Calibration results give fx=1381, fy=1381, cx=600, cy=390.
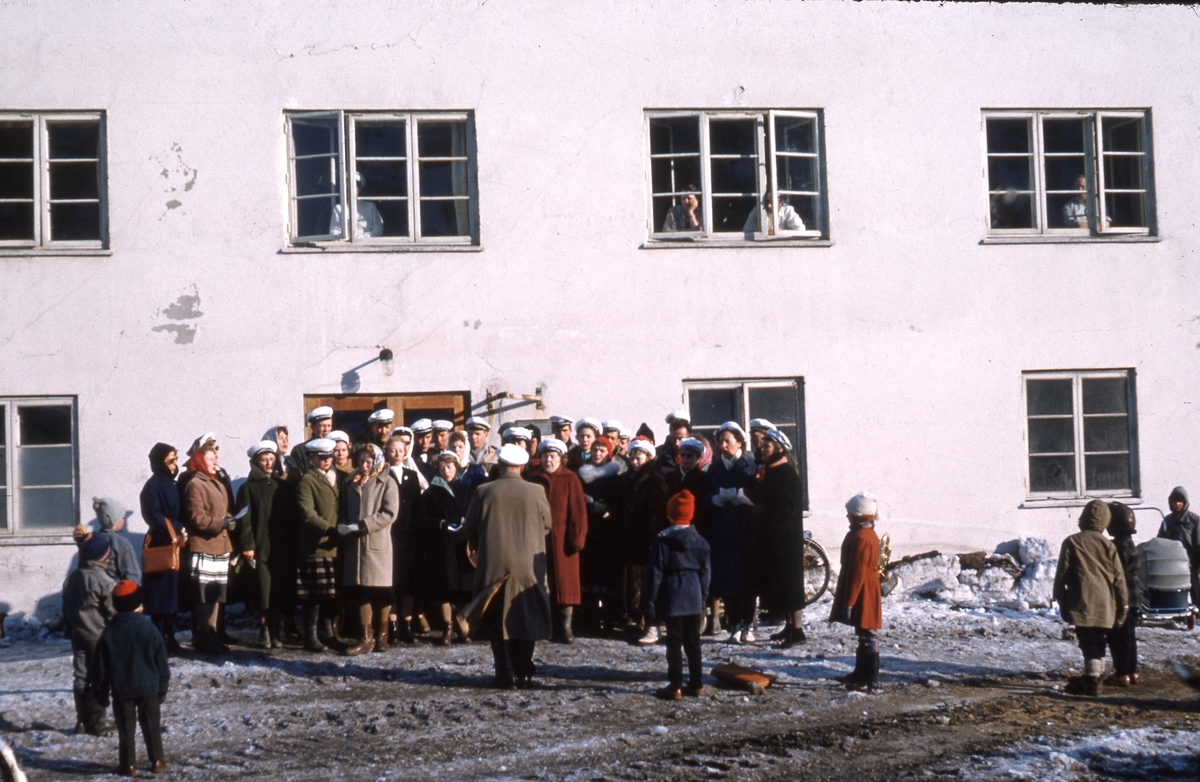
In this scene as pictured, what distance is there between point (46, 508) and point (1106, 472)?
11.6m

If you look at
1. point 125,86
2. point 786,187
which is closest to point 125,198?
point 125,86

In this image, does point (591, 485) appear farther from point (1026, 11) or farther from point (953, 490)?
point (1026, 11)

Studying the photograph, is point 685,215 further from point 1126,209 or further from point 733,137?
point 1126,209

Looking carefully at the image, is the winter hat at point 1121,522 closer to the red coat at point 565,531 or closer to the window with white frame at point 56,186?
the red coat at point 565,531

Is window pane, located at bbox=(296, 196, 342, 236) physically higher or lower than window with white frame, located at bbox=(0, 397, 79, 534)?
higher

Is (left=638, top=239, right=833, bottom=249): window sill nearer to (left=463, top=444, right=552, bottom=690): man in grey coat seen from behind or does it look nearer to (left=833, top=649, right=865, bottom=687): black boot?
(left=463, top=444, right=552, bottom=690): man in grey coat seen from behind

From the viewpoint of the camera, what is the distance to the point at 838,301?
1517 cm

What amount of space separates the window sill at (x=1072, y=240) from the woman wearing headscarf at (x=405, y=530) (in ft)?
23.6

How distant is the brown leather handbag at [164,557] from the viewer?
1141 cm

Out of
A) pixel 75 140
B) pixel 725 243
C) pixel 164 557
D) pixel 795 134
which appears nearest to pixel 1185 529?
pixel 725 243

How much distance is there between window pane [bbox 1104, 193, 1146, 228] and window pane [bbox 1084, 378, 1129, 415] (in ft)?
5.94

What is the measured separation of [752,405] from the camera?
15.1 meters

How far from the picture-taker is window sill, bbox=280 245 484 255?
1452cm

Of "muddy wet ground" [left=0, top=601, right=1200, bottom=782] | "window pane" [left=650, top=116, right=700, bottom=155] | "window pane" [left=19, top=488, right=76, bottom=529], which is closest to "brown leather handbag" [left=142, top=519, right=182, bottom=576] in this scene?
"muddy wet ground" [left=0, top=601, right=1200, bottom=782]
